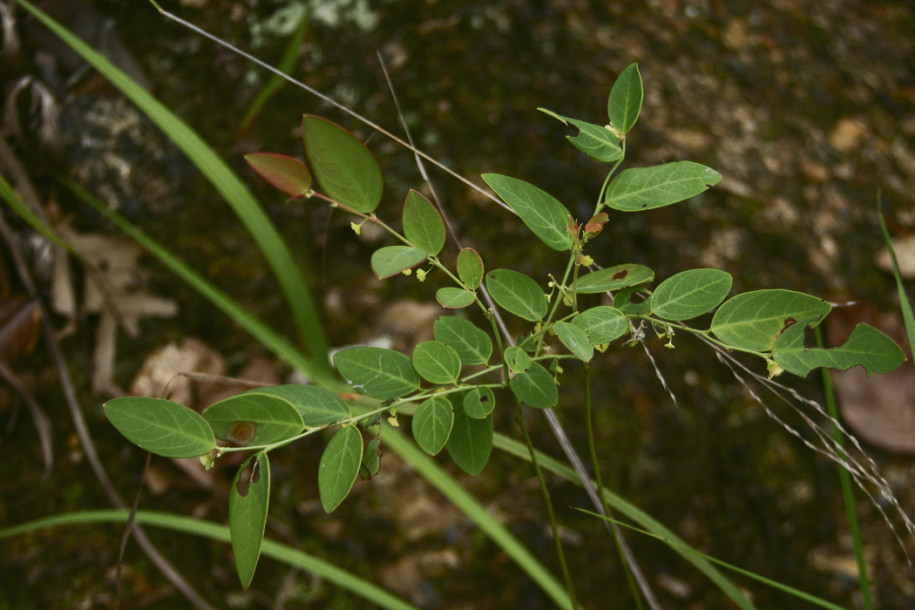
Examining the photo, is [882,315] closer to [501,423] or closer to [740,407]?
[740,407]

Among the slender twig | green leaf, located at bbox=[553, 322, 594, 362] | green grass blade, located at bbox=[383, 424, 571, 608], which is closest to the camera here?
green leaf, located at bbox=[553, 322, 594, 362]

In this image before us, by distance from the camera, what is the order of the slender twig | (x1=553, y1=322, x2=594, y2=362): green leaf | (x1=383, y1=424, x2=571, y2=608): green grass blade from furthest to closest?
the slender twig → (x1=383, y1=424, x2=571, y2=608): green grass blade → (x1=553, y1=322, x2=594, y2=362): green leaf

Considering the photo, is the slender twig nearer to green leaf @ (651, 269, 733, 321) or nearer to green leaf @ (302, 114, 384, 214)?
green leaf @ (302, 114, 384, 214)

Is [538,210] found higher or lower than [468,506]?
higher

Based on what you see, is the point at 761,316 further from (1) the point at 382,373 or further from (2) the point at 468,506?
(2) the point at 468,506

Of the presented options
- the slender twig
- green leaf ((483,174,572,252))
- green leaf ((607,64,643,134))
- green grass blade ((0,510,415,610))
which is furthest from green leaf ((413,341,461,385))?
the slender twig

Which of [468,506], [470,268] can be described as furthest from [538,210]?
[468,506]

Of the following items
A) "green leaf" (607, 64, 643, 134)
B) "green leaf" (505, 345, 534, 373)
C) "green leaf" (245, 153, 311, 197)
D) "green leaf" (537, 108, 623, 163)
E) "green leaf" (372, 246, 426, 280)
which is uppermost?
"green leaf" (607, 64, 643, 134)
